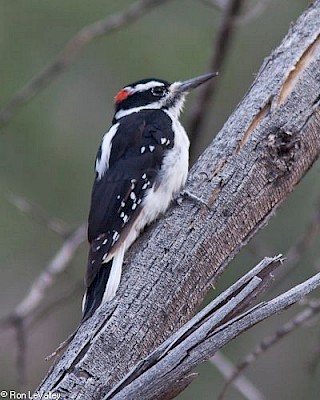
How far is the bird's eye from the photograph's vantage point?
164 inches

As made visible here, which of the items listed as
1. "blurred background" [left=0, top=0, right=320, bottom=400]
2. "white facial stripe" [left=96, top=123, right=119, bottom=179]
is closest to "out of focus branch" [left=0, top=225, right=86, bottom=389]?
"white facial stripe" [left=96, top=123, right=119, bottom=179]

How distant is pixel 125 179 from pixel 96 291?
30.7 inches

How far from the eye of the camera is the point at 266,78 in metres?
3.22

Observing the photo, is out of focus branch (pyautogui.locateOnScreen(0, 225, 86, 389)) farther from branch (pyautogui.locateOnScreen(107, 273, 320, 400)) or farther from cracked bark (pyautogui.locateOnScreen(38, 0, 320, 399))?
branch (pyautogui.locateOnScreen(107, 273, 320, 400))

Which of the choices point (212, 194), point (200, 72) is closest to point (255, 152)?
point (212, 194)

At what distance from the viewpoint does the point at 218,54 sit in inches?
167

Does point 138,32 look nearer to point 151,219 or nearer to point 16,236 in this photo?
point 16,236

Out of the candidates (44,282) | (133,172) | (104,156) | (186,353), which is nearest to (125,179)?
(133,172)

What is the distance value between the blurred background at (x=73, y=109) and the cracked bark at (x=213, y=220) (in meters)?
3.02

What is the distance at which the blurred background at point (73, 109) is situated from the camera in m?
6.30

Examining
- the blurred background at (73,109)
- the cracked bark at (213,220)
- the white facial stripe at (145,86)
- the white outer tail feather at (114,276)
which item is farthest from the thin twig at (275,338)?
the blurred background at (73,109)

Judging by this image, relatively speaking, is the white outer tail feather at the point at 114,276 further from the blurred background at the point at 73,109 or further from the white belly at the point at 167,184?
the blurred background at the point at 73,109

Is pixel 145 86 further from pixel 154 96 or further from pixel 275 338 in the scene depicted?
pixel 275 338

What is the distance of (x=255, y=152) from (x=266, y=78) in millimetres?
333
